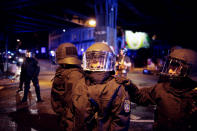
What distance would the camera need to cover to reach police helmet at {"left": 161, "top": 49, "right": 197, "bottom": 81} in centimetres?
210

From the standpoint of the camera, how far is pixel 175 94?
2.04 m

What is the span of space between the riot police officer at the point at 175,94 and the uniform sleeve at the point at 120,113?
0.24 meters

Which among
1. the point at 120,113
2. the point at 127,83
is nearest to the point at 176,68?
the point at 127,83

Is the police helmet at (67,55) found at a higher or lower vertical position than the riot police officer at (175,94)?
higher

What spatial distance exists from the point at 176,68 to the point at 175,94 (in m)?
0.41

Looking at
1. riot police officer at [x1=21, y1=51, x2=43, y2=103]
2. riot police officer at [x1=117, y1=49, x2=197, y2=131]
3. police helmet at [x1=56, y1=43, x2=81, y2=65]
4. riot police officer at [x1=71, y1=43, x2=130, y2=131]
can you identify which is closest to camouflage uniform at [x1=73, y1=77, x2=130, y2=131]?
riot police officer at [x1=71, y1=43, x2=130, y2=131]

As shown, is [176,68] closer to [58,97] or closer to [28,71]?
[58,97]

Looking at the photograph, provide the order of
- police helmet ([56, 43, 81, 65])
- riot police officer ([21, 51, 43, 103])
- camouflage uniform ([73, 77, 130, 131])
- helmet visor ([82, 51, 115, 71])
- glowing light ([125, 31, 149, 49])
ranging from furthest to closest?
glowing light ([125, 31, 149, 49]) < riot police officer ([21, 51, 43, 103]) < police helmet ([56, 43, 81, 65]) < helmet visor ([82, 51, 115, 71]) < camouflage uniform ([73, 77, 130, 131])

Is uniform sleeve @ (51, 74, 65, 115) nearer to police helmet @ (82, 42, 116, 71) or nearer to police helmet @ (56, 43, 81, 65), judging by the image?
police helmet @ (56, 43, 81, 65)

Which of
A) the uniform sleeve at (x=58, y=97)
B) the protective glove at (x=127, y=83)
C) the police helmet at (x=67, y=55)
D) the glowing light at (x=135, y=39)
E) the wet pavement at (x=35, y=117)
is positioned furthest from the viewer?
the glowing light at (x=135, y=39)

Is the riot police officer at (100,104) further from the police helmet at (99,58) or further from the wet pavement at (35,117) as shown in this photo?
the wet pavement at (35,117)

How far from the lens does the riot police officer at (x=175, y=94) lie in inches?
75.1

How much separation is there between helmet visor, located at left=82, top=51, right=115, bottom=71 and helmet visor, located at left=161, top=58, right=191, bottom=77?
82cm

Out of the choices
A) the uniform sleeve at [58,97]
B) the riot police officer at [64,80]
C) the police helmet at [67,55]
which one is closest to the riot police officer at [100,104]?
the riot police officer at [64,80]
